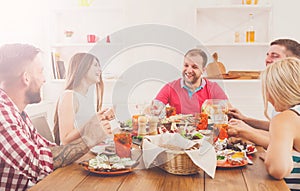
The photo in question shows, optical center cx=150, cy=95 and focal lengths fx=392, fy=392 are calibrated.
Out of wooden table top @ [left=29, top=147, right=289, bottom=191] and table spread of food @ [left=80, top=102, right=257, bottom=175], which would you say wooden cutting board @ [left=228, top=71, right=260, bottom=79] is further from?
wooden table top @ [left=29, top=147, right=289, bottom=191]

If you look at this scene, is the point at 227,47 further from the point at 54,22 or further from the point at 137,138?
the point at 137,138

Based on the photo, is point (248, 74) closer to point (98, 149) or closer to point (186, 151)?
point (98, 149)

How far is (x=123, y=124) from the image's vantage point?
98.5 inches

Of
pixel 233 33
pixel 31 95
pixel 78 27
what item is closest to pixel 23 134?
pixel 31 95

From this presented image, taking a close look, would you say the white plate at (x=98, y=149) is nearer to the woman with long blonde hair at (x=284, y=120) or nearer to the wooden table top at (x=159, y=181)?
the wooden table top at (x=159, y=181)

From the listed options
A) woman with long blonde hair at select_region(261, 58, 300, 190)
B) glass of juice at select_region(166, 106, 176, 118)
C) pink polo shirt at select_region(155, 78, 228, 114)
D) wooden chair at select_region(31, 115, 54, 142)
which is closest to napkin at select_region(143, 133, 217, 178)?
woman with long blonde hair at select_region(261, 58, 300, 190)

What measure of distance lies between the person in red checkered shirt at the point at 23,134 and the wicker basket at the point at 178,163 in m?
0.44

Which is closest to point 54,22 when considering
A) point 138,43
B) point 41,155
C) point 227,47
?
point 138,43

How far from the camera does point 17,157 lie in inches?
64.7

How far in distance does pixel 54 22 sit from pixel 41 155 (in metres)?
2.70

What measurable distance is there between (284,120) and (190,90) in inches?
74.3

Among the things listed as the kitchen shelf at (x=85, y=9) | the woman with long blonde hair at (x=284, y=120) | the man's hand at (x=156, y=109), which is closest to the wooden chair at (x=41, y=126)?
the man's hand at (x=156, y=109)

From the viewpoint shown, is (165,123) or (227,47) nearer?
(165,123)

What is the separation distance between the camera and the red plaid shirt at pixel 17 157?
1643mm
